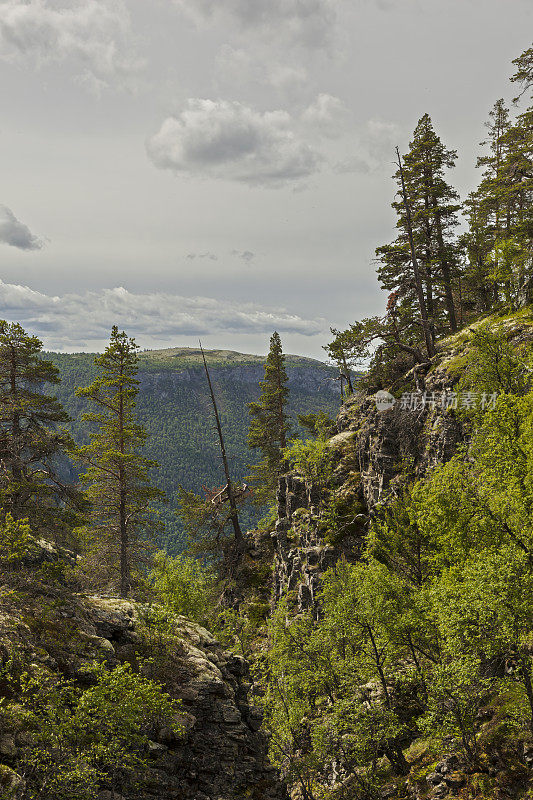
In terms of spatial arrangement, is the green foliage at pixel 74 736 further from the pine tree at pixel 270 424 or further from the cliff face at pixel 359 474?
the pine tree at pixel 270 424

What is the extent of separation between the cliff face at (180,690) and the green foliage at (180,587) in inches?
347

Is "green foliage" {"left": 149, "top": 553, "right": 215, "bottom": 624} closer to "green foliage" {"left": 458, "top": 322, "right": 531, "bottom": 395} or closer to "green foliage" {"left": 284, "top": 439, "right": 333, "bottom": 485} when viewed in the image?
"green foliage" {"left": 284, "top": 439, "right": 333, "bottom": 485}

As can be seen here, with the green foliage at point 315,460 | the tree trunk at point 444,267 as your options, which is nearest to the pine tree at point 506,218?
the tree trunk at point 444,267

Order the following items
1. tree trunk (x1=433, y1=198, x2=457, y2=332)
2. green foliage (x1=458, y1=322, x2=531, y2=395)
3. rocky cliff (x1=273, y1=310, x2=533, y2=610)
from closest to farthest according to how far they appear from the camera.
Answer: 1. green foliage (x1=458, y1=322, x2=531, y2=395)
2. rocky cliff (x1=273, y1=310, x2=533, y2=610)
3. tree trunk (x1=433, y1=198, x2=457, y2=332)

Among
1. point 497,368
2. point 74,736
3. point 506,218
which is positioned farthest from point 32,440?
point 506,218

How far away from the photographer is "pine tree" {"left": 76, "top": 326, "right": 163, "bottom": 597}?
87.1ft

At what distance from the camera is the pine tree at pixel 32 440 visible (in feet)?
69.1

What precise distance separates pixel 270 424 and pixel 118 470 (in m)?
25.0

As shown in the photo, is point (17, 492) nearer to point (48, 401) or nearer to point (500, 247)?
point (48, 401)

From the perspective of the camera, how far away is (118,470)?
28.0 m

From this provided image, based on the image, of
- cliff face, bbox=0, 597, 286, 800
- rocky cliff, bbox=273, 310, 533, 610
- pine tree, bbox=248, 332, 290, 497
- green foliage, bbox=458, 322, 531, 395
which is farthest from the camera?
pine tree, bbox=248, 332, 290, 497

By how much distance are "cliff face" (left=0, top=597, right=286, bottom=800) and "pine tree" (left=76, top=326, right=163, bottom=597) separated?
668 cm

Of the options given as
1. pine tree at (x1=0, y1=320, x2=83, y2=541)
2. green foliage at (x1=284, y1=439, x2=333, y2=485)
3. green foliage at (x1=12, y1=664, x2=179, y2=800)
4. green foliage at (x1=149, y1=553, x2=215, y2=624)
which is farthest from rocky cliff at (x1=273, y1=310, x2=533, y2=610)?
green foliage at (x1=12, y1=664, x2=179, y2=800)

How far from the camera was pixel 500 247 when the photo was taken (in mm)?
33656
